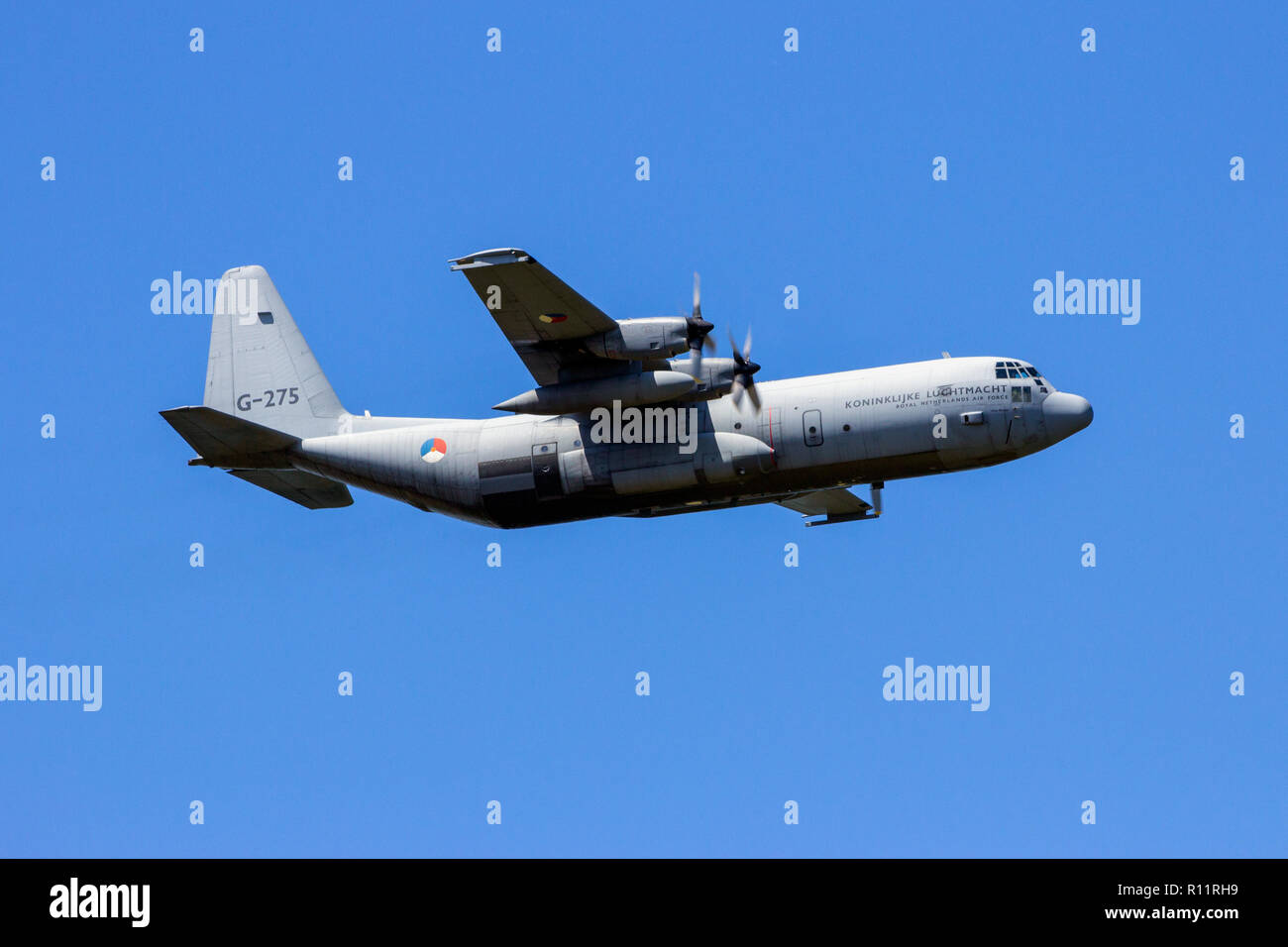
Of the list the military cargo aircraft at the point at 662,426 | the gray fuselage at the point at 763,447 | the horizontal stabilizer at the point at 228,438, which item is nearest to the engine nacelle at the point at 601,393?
the military cargo aircraft at the point at 662,426

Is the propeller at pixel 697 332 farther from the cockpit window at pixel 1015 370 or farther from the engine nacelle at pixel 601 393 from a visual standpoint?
the cockpit window at pixel 1015 370

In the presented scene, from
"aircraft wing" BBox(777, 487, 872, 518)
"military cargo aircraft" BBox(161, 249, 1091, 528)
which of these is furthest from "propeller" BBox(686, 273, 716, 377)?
"aircraft wing" BBox(777, 487, 872, 518)

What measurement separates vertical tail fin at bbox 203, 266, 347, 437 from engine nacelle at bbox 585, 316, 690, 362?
315 inches

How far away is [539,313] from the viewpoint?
32.2 m

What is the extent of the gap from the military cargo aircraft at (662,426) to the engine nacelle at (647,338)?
3 cm

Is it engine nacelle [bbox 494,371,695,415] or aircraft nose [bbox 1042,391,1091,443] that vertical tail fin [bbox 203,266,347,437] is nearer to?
engine nacelle [bbox 494,371,695,415]

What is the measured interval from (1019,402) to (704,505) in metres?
6.89

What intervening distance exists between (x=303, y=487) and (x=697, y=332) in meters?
10.8

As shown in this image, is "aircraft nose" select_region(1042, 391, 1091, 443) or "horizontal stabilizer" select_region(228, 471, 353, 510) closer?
"aircraft nose" select_region(1042, 391, 1091, 443)

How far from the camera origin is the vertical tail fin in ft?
123

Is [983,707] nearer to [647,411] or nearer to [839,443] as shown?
[839,443]

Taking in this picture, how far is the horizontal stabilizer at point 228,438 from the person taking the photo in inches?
1367

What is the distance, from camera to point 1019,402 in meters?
33.0
